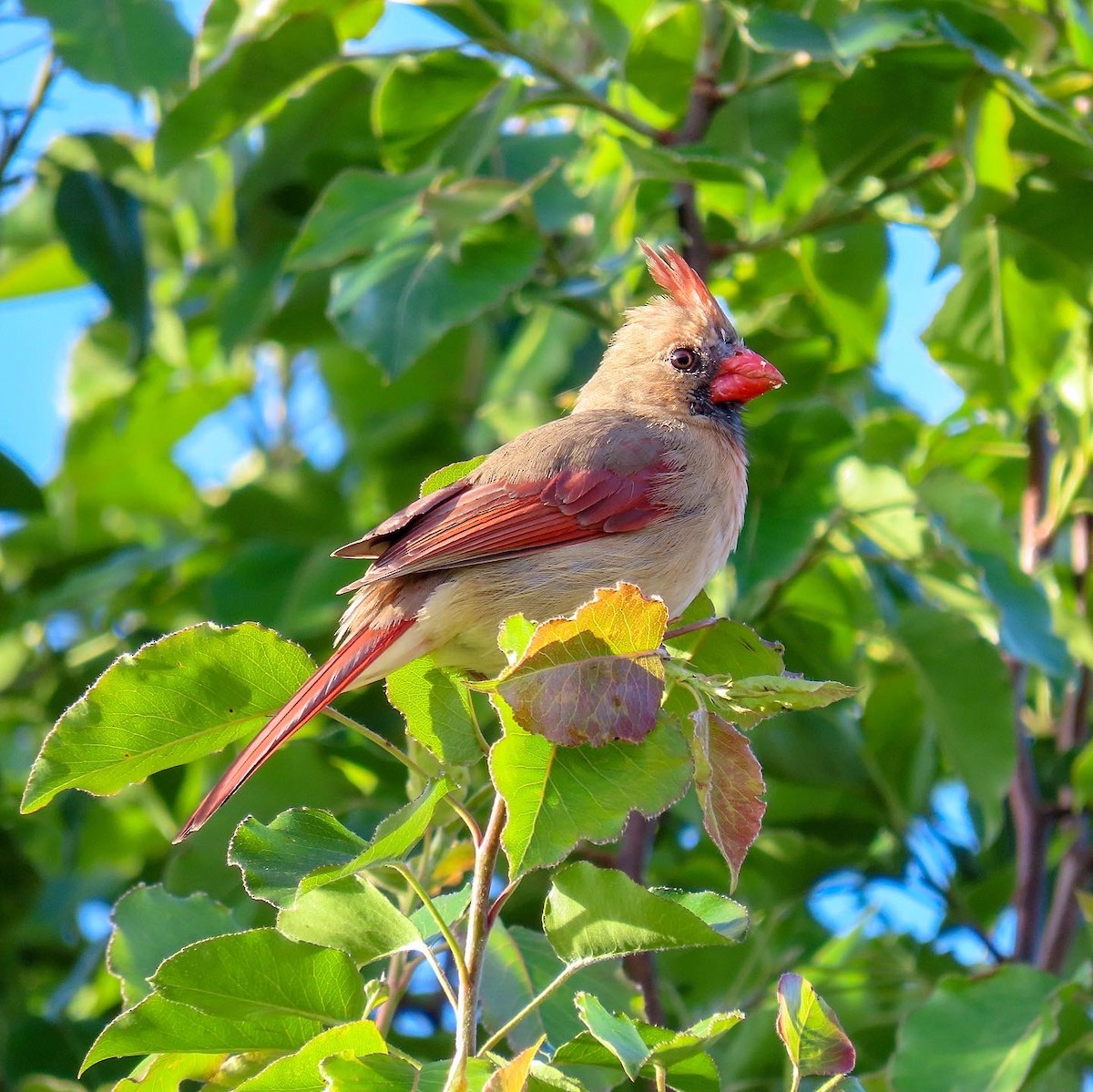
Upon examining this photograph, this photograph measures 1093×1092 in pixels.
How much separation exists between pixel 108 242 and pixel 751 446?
6.44ft

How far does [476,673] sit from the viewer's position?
3.02 m

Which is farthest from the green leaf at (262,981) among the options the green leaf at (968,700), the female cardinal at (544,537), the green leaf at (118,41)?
the green leaf at (118,41)

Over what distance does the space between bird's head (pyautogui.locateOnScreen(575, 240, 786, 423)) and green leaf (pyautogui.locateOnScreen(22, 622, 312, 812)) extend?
1724 millimetres

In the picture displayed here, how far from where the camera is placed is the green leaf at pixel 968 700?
3498mm

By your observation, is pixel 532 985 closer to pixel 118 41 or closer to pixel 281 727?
pixel 281 727

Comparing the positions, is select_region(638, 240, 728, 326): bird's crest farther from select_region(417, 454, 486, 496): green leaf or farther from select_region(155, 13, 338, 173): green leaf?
select_region(155, 13, 338, 173): green leaf

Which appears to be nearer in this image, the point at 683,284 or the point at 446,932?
the point at 446,932

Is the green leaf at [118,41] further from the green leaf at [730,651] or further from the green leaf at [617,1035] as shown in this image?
the green leaf at [617,1035]

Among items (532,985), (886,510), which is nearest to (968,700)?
(886,510)

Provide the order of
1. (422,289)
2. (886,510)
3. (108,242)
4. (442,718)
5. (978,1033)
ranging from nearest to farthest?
(442,718)
(978,1033)
(886,510)
(422,289)
(108,242)

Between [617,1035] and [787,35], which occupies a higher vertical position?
[787,35]

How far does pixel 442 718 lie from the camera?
223 cm

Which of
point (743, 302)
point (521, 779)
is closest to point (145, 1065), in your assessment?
point (521, 779)

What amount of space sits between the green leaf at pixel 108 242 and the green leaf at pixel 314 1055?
284 centimetres
